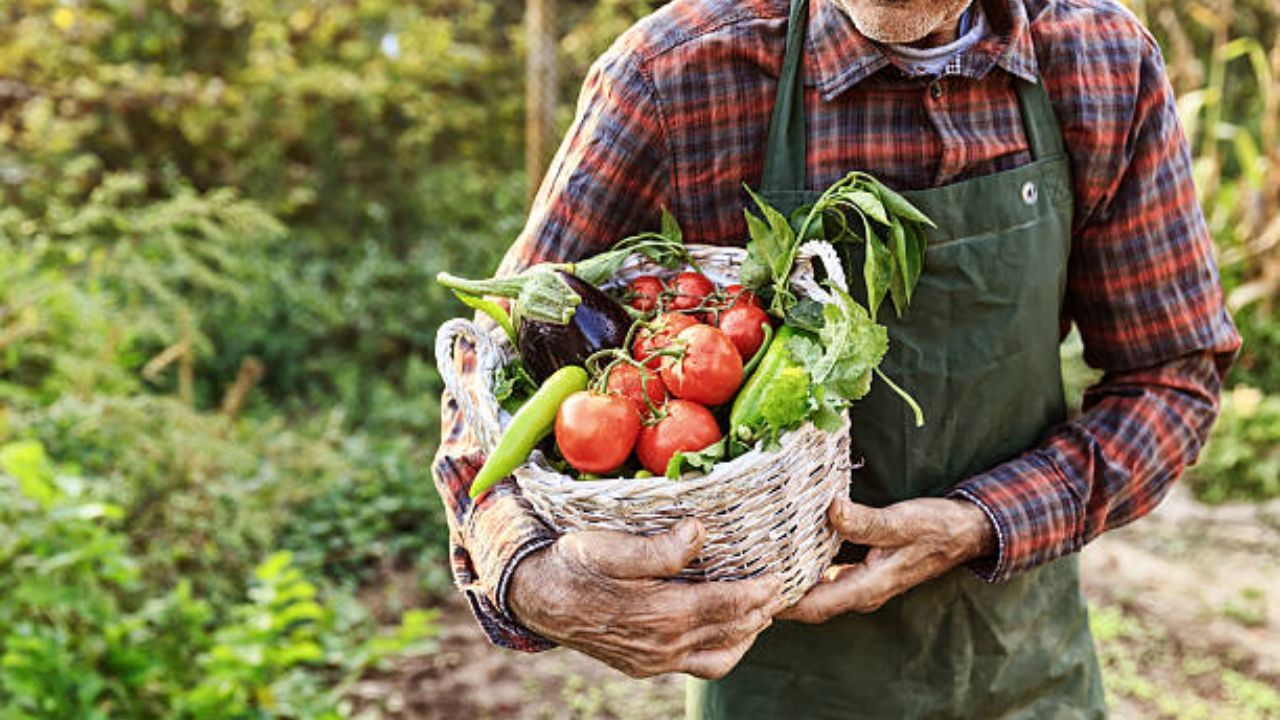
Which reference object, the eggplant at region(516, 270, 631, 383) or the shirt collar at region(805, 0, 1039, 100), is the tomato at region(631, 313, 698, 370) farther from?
the shirt collar at region(805, 0, 1039, 100)

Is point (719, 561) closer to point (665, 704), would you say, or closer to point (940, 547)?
point (940, 547)

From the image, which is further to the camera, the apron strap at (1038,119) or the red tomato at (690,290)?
the apron strap at (1038,119)

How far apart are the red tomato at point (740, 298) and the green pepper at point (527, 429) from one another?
0.20 metres

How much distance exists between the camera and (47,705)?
250cm

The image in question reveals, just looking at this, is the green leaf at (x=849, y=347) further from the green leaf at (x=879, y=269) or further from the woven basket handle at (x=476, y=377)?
the woven basket handle at (x=476, y=377)

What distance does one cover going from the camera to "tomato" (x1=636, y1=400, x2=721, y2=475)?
1183 millimetres

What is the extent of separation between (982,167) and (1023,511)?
1.39 feet

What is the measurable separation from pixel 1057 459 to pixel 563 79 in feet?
17.5

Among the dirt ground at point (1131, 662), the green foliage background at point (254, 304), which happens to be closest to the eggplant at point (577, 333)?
the green foliage background at point (254, 304)

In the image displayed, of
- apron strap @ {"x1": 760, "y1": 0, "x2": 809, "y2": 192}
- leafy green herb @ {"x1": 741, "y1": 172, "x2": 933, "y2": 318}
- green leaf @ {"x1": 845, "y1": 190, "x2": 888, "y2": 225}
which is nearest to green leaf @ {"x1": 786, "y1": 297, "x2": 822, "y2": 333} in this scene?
leafy green herb @ {"x1": 741, "y1": 172, "x2": 933, "y2": 318}

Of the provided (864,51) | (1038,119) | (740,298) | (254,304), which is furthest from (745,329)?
(254,304)

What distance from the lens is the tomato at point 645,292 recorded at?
4.46 feet

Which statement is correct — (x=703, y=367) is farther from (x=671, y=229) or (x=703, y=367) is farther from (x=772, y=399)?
(x=671, y=229)

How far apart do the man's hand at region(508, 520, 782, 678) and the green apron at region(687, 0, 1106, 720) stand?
0.31 meters
